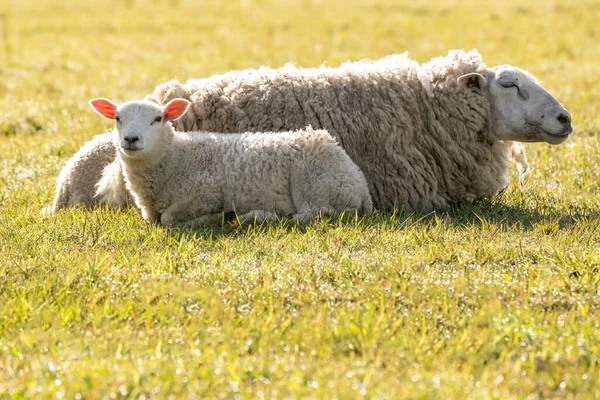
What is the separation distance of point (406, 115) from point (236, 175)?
158 centimetres

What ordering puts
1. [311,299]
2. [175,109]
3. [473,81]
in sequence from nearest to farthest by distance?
[311,299], [175,109], [473,81]

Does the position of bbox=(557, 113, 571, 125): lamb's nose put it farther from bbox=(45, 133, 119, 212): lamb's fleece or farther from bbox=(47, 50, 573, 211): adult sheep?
bbox=(45, 133, 119, 212): lamb's fleece

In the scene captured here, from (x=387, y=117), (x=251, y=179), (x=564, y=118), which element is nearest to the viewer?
(x=251, y=179)

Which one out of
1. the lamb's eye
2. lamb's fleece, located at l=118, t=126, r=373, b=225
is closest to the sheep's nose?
lamb's fleece, located at l=118, t=126, r=373, b=225

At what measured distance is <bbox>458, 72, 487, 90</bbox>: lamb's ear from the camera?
7206 millimetres

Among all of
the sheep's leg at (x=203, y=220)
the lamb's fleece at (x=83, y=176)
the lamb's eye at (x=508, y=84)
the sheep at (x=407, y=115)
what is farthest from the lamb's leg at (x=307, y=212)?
the lamb's eye at (x=508, y=84)

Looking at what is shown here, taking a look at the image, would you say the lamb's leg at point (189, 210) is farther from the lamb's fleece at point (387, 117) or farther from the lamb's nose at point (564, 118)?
the lamb's nose at point (564, 118)

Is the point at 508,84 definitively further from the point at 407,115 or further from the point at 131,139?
the point at 131,139

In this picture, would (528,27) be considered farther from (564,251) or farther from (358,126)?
(564,251)

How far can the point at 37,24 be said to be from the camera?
22078 mm

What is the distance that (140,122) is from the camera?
20.5 ft

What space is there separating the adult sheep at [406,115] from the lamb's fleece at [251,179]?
1.95 ft

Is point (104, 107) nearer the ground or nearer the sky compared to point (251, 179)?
nearer the sky

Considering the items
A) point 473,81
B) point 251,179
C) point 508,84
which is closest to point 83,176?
point 251,179
